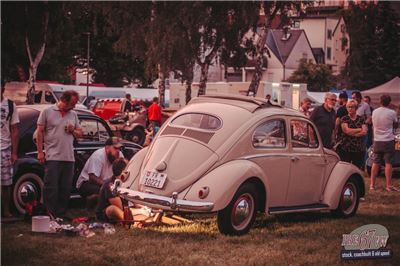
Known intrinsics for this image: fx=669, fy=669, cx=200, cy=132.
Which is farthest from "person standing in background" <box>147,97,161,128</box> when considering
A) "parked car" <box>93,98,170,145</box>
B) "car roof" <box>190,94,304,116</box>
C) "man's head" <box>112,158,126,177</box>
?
"car roof" <box>190,94,304,116</box>

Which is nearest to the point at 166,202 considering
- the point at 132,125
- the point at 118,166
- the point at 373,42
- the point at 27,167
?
the point at 118,166

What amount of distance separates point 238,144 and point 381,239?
7.12 feet

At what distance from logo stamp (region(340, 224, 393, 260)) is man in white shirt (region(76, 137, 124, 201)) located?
3738 millimetres

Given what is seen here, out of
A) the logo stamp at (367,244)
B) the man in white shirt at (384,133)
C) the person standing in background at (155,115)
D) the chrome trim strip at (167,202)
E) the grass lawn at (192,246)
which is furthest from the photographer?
the person standing in background at (155,115)

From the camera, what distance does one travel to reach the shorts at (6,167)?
281 inches

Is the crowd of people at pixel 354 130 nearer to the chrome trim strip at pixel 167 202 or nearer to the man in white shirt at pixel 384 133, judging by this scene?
the man in white shirt at pixel 384 133

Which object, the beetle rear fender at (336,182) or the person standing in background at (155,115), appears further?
the person standing in background at (155,115)

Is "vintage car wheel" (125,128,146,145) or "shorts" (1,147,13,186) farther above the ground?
"shorts" (1,147,13,186)

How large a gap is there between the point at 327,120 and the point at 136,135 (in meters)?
11.4

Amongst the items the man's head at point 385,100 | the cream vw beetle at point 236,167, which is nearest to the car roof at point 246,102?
the cream vw beetle at point 236,167

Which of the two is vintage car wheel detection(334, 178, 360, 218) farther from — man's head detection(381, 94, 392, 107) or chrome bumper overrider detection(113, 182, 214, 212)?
chrome bumper overrider detection(113, 182, 214, 212)

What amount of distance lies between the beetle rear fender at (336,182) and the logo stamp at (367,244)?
2.50m

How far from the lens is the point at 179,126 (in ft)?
25.6

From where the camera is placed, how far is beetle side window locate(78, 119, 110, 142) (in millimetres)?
9414
